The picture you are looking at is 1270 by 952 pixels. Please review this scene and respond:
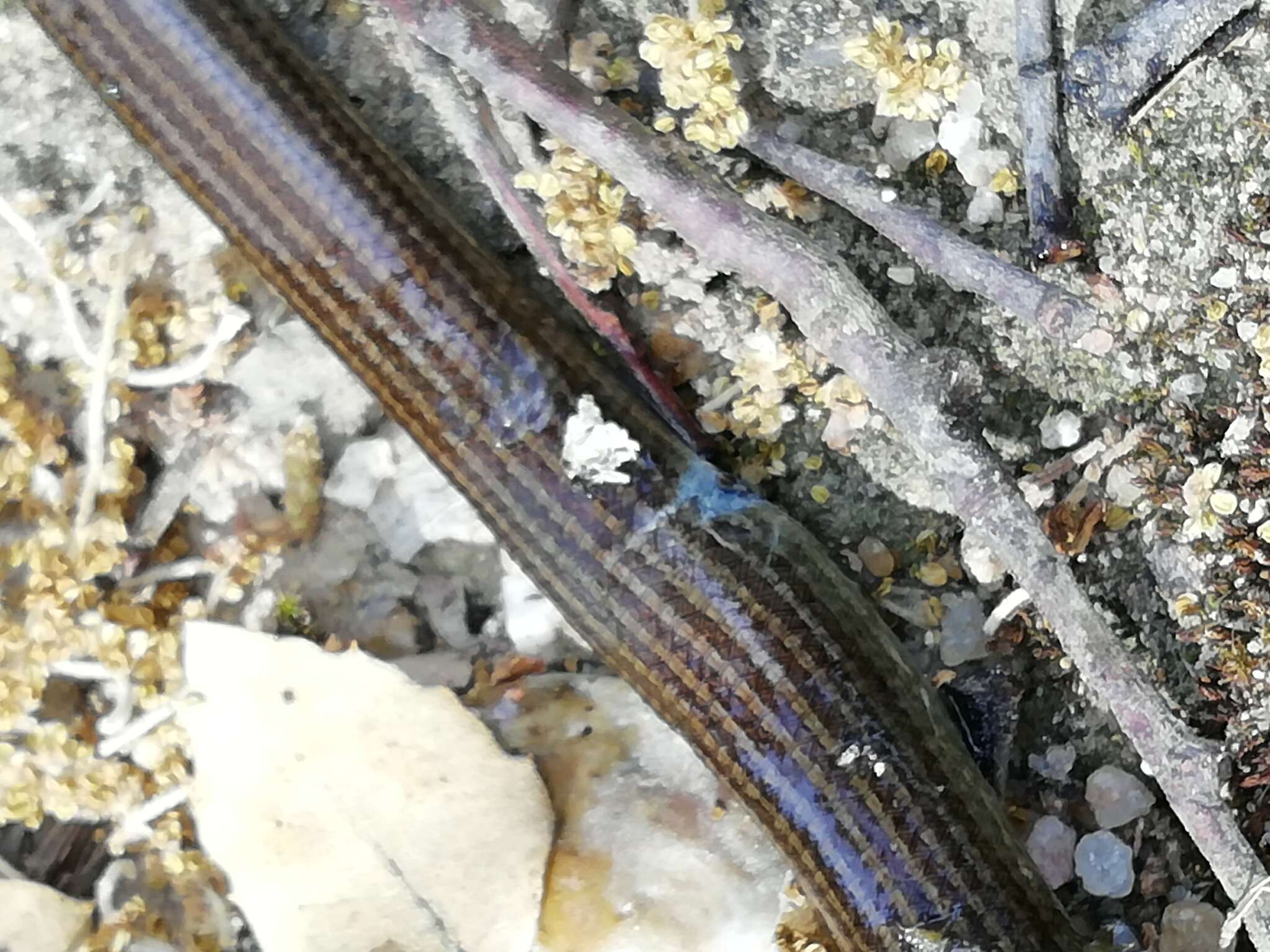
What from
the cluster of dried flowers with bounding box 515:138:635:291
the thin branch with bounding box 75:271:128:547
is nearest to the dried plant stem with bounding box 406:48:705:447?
the cluster of dried flowers with bounding box 515:138:635:291

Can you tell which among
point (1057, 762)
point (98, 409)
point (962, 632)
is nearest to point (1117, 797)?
point (1057, 762)

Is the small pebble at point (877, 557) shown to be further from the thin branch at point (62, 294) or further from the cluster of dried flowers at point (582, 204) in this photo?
the thin branch at point (62, 294)

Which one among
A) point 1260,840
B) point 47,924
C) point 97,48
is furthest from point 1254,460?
point 47,924

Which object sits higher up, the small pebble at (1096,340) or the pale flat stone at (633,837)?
the small pebble at (1096,340)

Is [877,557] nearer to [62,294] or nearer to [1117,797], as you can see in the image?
[1117,797]

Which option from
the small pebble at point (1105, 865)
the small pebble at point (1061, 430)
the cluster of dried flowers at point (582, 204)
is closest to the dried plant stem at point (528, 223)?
the cluster of dried flowers at point (582, 204)

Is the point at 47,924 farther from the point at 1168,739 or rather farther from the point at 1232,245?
the point at 1232,245

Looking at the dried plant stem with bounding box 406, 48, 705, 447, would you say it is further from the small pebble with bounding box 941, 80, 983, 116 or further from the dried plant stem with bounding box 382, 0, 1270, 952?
the small pebble with bounding box 941, 80, 983, 116
